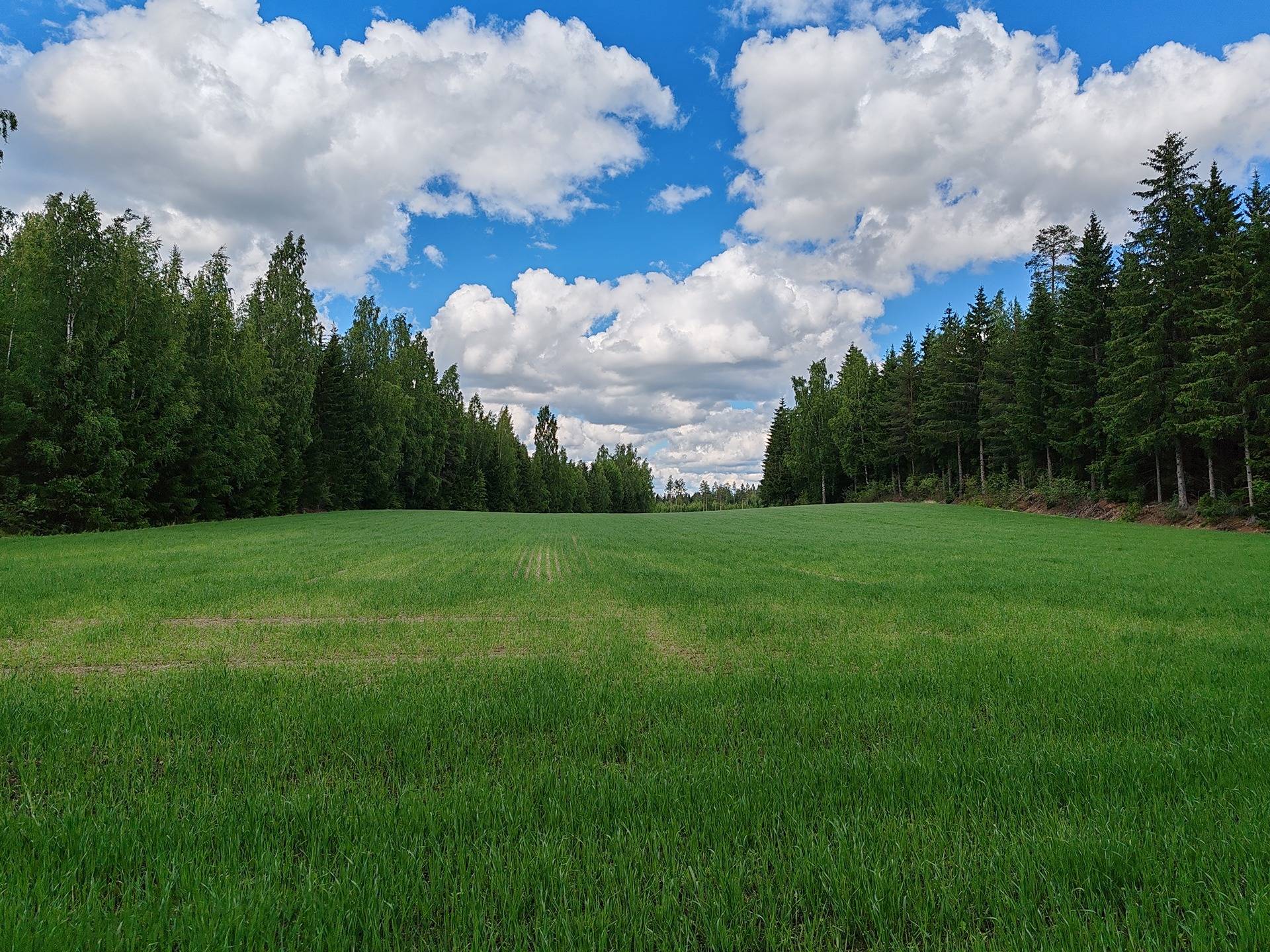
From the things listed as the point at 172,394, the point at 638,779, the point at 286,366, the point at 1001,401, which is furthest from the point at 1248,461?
the point at 286,366

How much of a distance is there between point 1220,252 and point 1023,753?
4071 cm

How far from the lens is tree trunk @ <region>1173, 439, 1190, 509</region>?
33.3 meters

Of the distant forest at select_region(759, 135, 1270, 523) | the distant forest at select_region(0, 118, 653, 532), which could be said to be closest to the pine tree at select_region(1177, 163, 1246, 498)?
the distant forest at select_region(759, 135, 1270, 523)

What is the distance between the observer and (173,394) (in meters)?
34.5

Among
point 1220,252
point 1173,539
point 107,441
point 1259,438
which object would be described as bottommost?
point 1173,539

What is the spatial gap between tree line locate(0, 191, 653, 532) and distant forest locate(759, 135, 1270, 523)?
53410 millimetres

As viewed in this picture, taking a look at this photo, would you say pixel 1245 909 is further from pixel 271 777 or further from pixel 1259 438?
pixel 1259 438

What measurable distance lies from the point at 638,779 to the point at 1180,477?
43364 millimetres

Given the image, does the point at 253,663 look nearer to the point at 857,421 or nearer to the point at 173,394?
the point at 173,394

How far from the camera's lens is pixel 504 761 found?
4422mm

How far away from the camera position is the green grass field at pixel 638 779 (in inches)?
104

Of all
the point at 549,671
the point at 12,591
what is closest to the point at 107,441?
the point at 12,591

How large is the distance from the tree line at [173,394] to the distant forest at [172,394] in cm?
10

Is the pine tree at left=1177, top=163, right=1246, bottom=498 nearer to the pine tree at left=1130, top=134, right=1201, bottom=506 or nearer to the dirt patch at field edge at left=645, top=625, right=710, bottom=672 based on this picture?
the pine tree at left=1130, top=134, right=1201, bottom=506
